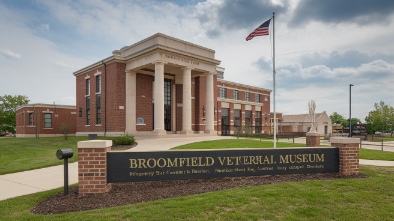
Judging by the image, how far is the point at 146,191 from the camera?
702cm

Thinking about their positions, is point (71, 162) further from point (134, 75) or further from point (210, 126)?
point (210, 126)

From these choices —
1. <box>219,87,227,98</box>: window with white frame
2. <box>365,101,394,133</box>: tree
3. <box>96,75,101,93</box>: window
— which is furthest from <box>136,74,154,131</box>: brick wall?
<box>365,101,394,133</box>: tree

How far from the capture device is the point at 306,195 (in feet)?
21.0

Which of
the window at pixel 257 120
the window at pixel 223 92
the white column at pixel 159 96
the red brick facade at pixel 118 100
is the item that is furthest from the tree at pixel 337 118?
the white column at pixel 159 96

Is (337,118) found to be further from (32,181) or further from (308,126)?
(32,181)

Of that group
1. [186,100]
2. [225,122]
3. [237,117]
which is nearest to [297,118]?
[237,117]

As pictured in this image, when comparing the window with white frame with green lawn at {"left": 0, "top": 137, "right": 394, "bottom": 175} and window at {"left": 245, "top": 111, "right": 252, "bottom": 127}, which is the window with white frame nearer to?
window at {"left": 245, "top": 111, "right": 252, "bottom": 127}

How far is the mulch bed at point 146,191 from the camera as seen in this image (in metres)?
5.97

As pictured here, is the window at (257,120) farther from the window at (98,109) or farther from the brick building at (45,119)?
the window at (98,109)

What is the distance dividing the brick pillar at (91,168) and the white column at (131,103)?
21.5m

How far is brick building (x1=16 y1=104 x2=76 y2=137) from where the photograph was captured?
132ft

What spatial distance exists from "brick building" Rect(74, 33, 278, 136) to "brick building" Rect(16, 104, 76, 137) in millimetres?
8946

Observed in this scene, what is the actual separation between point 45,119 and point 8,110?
2952 centimetres

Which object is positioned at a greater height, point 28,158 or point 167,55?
point 167,55
